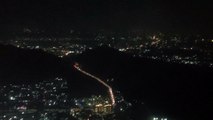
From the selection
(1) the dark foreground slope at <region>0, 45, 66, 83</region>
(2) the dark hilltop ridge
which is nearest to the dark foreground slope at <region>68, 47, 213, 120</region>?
(2) the dark hilltop ridge

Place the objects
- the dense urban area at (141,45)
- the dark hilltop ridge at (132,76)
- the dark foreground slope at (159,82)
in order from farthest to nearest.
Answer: the dense urban area at (141,45)
the dark hilltop ridge at (132,76)
the dark foreground slope at (159,82)

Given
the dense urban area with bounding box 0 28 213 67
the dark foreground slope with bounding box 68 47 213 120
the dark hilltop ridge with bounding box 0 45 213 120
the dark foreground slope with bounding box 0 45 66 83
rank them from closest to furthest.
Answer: the dark foreground slope with bounding box 68 47 213 120, the dark hilltop ridge with bounding box 0 45 213 120, the dark foreground slope with bounding box 0 45 66 83, the dense urban area with bounding box 0 28 213 67

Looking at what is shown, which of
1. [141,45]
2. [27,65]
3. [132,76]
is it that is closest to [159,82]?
[132,76]

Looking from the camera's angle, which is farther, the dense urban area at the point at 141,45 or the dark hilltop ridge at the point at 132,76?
the dense urban area at the point at 141,45

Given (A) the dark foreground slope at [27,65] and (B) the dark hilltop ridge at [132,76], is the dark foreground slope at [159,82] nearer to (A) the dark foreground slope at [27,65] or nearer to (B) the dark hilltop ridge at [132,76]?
(B) the dark hilltop ridge at [132,76]

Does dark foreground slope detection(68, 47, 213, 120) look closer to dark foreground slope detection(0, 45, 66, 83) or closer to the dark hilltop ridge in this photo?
the dark hilltop ridge

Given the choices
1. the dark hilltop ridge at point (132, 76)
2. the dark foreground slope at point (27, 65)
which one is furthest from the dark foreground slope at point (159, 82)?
the dark foreground slope at point (27, 65)

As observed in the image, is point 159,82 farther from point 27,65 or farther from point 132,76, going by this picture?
point 27,65

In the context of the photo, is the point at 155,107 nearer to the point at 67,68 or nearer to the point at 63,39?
the point at 67,68

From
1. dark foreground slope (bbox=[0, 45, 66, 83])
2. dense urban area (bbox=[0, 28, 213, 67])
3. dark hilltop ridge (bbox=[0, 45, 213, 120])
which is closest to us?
dark hilltop ridge (bbox=[0, 45, 213, 120])

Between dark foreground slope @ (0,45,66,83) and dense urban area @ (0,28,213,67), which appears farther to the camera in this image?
dense urban area @ (0,28,213,67)
